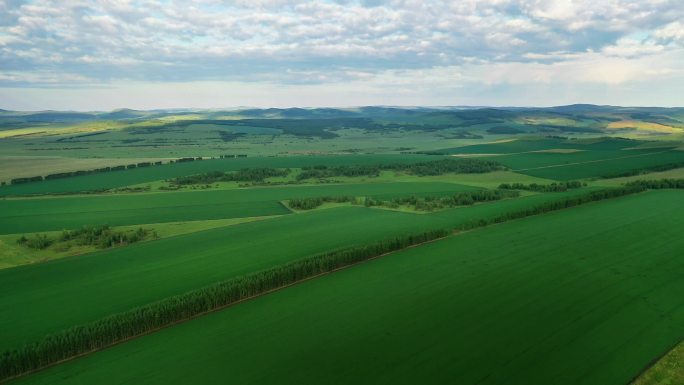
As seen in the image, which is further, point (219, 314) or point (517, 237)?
point (517, 237)

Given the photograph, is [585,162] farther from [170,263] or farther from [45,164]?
[45,164]

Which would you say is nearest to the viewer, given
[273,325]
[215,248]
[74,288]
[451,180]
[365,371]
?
[365,371]

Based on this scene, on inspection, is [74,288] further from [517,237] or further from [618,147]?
[618,147]

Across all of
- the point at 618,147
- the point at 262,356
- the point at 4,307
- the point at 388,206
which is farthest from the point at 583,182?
the point at 4,307

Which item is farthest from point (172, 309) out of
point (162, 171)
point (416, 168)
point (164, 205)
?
point (416, 168)

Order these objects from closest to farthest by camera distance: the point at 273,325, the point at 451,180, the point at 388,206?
the point at 273,325 → the point at 388,206 → the point at 451,180

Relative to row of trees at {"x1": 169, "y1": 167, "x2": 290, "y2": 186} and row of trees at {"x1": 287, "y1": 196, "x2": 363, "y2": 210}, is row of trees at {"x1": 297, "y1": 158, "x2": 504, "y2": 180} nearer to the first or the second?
row of trees at {"x1": 169, "y1": 167, "x2": 290, "y2": 186}

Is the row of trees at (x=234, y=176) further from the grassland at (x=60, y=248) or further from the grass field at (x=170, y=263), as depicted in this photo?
the grass field at (x=170, y=263)
